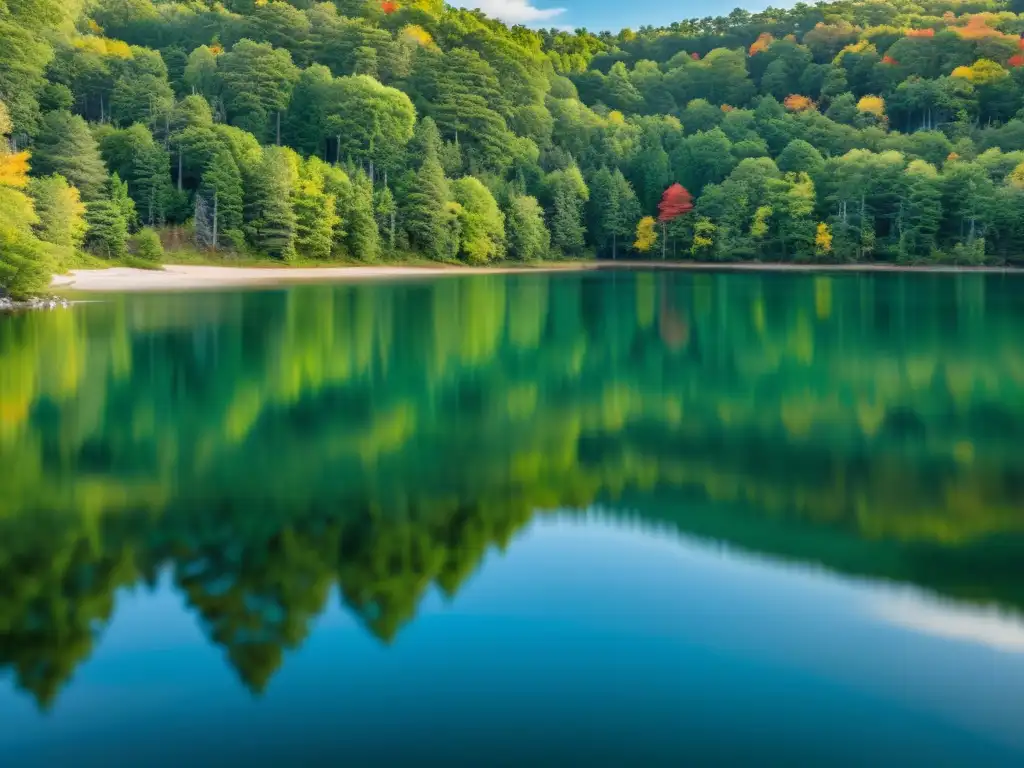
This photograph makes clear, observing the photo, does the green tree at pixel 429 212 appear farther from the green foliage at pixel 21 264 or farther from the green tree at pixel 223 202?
the green foliage at pixel 21 264

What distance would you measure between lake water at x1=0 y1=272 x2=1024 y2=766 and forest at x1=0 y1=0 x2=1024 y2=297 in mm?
32289

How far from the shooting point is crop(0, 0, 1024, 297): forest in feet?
188

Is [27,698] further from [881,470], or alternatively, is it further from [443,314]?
[443,314]

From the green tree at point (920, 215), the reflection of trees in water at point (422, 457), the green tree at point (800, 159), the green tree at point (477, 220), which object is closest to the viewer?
the reflection of trees in water at point (422, 457)

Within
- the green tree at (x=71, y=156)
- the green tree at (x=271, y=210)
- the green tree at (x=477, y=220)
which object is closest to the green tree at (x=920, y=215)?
the green tree at (x=477, y=220)

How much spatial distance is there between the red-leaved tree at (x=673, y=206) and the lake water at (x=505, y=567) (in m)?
60.3

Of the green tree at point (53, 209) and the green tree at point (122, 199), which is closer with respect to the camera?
the green tree at point (53, 209)

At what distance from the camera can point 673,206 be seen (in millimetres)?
77938

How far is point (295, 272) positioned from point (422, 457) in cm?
4505

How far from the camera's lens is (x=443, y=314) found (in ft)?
101

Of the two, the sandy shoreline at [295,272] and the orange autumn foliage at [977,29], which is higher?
the orange autumn foliage at [977,29]

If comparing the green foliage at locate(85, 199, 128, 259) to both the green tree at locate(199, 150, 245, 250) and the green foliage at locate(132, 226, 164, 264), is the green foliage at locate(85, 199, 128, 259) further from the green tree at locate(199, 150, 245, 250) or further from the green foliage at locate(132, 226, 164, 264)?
the green tree at locate(199, 150, 245, 250)

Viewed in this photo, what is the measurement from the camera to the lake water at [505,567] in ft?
18.3

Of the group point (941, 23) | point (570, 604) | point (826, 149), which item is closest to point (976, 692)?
point (570, 604)
